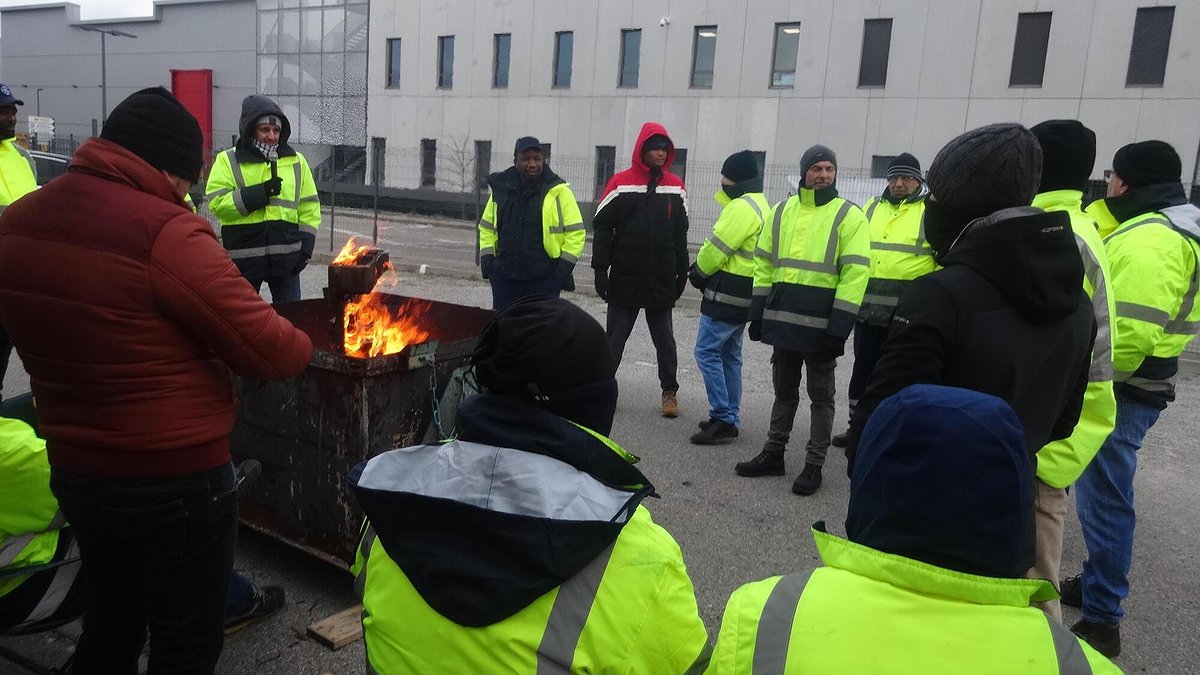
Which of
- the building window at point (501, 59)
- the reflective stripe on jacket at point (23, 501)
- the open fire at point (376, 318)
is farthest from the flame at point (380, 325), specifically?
the building window at point (501, 59)

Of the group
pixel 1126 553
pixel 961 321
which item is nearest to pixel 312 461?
pixel 961 321

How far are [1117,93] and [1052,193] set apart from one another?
21349 mm

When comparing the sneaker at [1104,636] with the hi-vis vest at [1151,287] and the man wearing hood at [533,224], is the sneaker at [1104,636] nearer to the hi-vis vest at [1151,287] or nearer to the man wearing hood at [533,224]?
the hi-vis vest at [1151,287]

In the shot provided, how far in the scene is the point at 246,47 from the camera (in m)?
Answer: 37.7

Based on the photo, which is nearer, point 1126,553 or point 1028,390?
point 1028,390

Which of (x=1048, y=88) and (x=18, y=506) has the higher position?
(x=1048, y=88)

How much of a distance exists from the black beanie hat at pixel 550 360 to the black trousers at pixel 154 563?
39.7 inches

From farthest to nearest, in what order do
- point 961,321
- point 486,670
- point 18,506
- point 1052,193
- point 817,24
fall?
1. point 817,24
2. point 1052,193
3. point 18,506
4. point 961,321
5. point 486,670

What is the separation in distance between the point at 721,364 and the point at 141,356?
14.5ft

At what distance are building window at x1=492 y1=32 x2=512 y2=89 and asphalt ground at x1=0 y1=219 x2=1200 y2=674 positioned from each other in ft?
80.4

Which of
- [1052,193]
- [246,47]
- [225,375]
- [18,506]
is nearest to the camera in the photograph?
[225,375]

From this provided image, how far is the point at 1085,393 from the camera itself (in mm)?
2846

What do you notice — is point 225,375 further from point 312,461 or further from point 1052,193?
point 1052,193

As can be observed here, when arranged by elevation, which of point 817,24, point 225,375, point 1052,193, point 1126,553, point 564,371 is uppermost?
point 817,24
